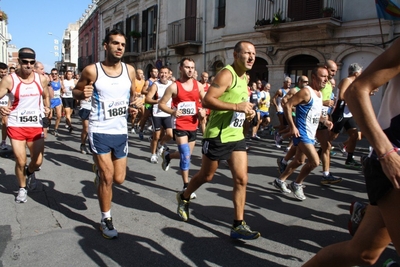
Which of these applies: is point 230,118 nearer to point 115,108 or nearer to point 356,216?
point 115,108

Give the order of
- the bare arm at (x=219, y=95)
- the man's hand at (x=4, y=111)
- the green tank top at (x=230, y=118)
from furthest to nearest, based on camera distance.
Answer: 1. the man's hand at (x=4, y=111)
2. the green tank top at (x=230, y=118)
3. the bare arm at (x=219, y=95)

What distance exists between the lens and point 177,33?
2144 cm

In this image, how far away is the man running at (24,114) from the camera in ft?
15.5

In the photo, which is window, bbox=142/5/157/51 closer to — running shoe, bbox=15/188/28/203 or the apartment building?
the apartment building

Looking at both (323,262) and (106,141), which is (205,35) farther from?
(323,262)

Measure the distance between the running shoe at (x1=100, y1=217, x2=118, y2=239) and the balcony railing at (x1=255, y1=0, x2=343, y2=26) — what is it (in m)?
12.1

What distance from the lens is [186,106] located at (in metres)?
5.48

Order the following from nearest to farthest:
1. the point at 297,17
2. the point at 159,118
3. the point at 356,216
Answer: the point at 356,216
the point at 159,118
the point at 297,17

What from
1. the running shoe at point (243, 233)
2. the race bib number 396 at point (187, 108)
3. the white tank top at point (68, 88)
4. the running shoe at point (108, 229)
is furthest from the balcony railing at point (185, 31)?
the running shoe at point (243, 233)

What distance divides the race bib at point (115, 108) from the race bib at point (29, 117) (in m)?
1.70

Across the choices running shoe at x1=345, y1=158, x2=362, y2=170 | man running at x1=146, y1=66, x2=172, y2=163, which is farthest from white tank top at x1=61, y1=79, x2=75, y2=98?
running shoe at x1=345, y1=158, x2=362, y2=170

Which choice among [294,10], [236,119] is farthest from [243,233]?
[294,10]

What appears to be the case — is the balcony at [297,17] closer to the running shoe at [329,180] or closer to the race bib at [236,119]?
the running shoe at [329,180]

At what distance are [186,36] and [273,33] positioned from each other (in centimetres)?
680
